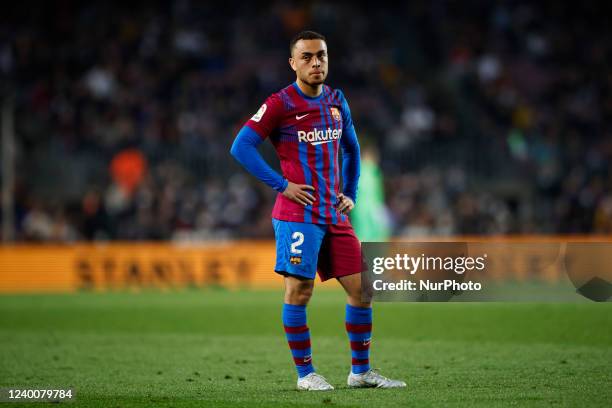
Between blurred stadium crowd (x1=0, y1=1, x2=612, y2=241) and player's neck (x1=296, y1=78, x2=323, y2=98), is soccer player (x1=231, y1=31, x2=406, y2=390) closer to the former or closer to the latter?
player's neck (x1=296, y1=78, x2=323, y2=98)

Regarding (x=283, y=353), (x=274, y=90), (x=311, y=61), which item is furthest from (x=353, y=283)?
(x=274, y=90)

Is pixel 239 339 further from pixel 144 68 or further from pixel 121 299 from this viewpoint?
pixel 144 68

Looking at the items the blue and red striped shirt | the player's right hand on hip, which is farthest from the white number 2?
the player's right hand on hip

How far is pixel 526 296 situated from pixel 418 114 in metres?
18.4

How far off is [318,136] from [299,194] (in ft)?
1.39

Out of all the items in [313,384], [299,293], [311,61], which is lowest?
[313,384]

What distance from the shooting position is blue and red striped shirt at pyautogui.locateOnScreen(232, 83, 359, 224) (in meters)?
6.97

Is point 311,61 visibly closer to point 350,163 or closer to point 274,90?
point 350,163

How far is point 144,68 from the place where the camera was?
25.7 metres

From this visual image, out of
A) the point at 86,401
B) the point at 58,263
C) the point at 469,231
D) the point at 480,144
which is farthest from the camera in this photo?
the point at 480,144

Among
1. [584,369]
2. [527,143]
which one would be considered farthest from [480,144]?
[584,369]

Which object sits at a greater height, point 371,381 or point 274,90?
point 274,90

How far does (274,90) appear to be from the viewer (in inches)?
973

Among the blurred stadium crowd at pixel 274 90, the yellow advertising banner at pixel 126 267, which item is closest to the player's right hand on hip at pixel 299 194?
the yellow advertising banner at pixel 126 267
